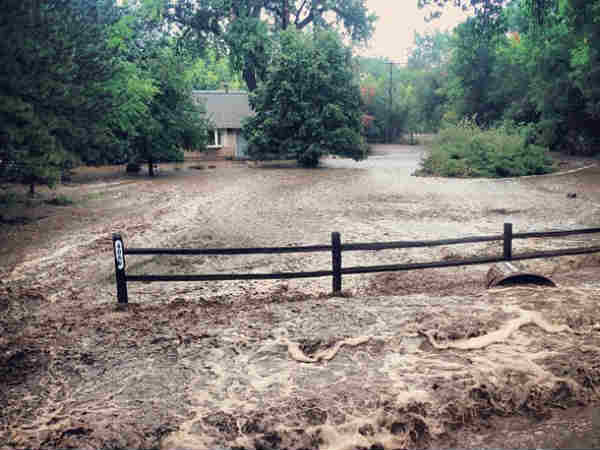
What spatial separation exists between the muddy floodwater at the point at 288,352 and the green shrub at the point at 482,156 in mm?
17617

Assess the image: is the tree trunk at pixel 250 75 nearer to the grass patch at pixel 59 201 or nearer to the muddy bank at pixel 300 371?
the grass patch at pixel 59 201

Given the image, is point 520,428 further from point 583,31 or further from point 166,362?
point 583,31

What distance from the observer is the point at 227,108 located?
53938mm

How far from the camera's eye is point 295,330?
891 cm

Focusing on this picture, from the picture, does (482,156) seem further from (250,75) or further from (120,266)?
(120,266)

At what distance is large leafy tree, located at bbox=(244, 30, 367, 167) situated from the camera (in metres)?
37.7

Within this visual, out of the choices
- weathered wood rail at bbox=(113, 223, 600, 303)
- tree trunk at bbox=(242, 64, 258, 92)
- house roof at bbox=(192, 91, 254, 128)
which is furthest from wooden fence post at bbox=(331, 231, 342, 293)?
house roof at bbox=(192, 91, 254, 128)

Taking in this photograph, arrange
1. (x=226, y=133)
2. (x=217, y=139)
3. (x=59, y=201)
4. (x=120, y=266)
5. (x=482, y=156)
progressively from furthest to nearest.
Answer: (x=217, y=139) < (x=226, y=133) < (x=482, y=156) < (x=59, y=201) < (x=120, y=266)

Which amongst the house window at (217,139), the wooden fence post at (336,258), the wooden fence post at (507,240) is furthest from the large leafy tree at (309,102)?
the wooden fence post at (336,258)

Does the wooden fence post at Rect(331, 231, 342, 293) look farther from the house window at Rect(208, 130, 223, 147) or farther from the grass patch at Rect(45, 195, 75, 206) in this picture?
the house window at Rect(208, 130, 223, 147)

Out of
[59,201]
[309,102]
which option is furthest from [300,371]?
[309,102]

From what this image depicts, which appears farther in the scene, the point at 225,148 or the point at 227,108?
the point at 227,108

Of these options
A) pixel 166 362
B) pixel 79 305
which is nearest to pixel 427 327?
pixel 166 362

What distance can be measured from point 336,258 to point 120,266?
363 cm
